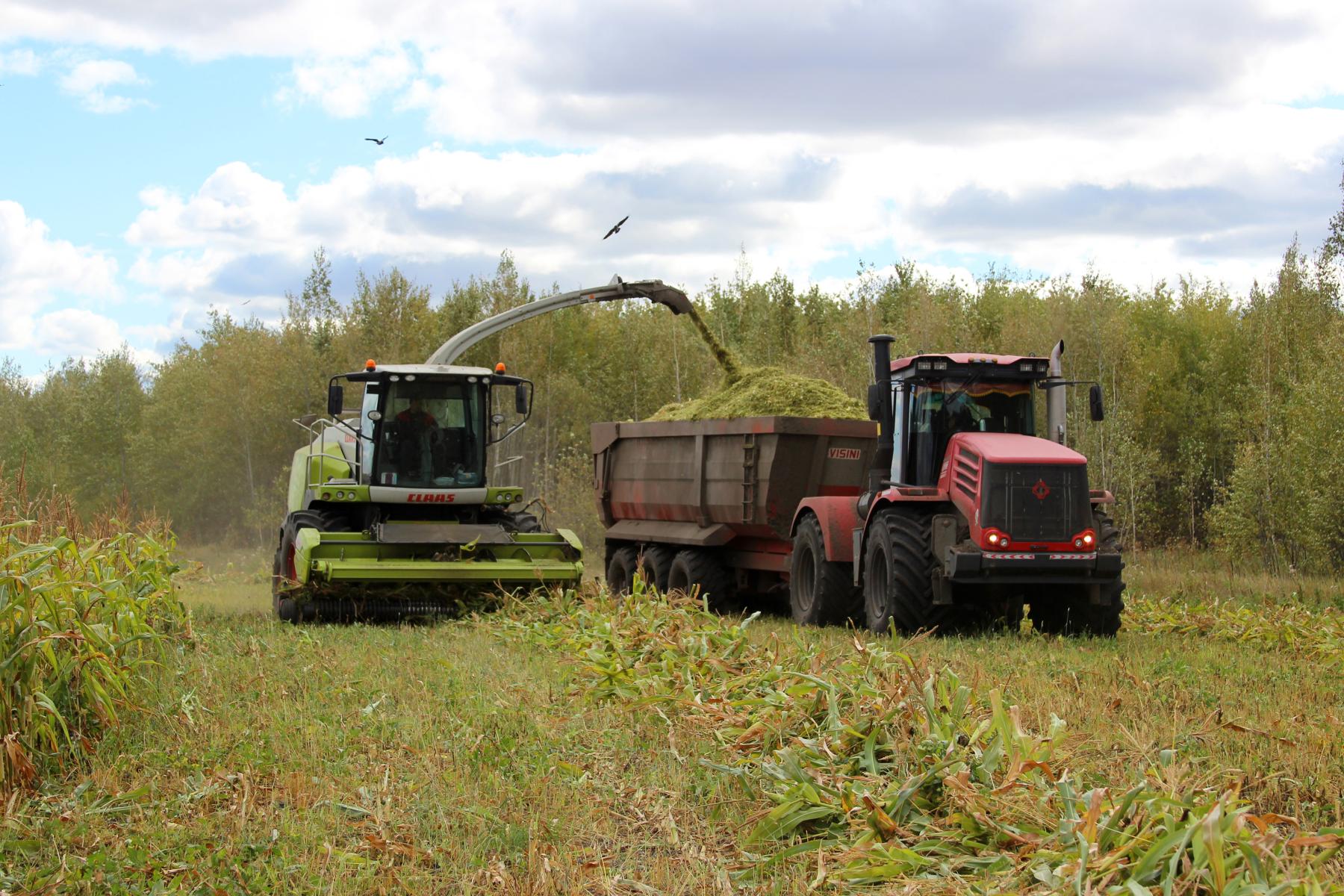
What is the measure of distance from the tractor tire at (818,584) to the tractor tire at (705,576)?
1.53 m

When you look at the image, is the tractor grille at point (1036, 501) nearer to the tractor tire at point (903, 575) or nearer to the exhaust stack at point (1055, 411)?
the tractor tire at point (903, 575)

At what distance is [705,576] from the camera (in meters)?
14.4

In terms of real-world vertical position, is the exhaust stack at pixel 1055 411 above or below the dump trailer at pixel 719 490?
above

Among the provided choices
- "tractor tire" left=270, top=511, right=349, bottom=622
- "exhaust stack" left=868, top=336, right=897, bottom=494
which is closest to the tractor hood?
"exhaust stack" left=868, top=336, right=897, bottom=494

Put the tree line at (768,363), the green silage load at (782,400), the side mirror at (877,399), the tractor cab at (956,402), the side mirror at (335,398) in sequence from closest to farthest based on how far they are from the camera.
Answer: the side mirror at (877,399), the tractor cab at (956,402), the side mirror at (335,398), the green silage load at (782,400), the tree line at (768,363)

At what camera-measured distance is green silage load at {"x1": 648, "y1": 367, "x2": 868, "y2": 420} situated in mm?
13758

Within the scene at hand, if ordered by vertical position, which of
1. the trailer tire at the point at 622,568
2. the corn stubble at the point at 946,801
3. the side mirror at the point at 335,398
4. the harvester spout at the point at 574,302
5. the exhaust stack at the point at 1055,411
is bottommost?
the trailer tire at the point at 622,568

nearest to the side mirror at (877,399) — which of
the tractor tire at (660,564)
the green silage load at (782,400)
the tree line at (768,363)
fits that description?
the green silage load at (782,400)

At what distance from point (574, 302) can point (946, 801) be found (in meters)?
13.9

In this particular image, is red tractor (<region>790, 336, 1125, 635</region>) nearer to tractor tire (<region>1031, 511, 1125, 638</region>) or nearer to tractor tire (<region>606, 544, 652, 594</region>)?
tractor tire (<region>1031, 511, 1125, 638</region>)

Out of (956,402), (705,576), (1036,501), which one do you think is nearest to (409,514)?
(705,576)

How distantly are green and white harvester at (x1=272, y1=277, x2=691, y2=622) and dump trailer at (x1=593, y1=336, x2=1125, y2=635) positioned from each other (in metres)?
1.81

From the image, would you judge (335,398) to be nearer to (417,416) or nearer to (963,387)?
(417,416)

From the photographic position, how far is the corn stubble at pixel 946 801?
3873 mm
